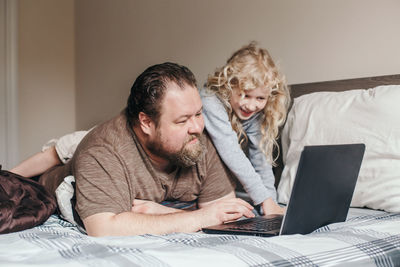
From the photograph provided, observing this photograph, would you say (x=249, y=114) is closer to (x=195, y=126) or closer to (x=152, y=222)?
(x=195, y=126)

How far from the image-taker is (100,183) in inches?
48.5

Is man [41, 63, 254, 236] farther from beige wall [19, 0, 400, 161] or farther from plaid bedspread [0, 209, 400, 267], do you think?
beige wall [19, 0, 400, 161]

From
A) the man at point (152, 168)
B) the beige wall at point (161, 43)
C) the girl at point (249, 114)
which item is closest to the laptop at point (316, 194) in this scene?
the man at point (152, 168)

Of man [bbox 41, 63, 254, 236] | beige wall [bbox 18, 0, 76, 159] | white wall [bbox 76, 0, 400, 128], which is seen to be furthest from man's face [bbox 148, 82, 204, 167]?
beige wall [bbox 18, 0, 76, 159]

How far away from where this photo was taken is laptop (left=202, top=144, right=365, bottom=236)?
1.02m

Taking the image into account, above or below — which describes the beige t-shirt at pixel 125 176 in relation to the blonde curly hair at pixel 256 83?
below

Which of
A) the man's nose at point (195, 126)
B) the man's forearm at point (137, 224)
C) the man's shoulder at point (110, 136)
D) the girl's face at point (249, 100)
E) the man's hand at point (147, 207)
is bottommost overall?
the man's hand at point (147, 207)

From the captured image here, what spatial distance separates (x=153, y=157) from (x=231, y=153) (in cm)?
30

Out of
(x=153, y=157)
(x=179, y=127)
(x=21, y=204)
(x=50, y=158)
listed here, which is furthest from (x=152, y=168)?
(x=50, y=158)

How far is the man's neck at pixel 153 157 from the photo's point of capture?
1.41 metres

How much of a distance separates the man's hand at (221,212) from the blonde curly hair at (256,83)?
0.49 m

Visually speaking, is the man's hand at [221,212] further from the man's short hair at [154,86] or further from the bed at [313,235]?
the man's short hair at [154,86]

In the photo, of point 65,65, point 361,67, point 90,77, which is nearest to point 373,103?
point 361,67

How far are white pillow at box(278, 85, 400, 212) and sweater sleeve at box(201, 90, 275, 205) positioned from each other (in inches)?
6.2
